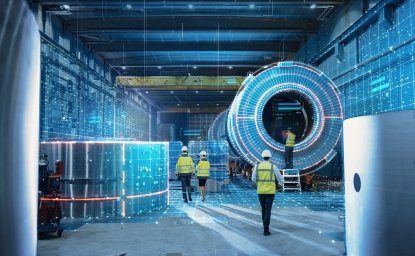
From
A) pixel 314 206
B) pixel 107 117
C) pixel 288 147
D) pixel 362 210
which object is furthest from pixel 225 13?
pixel 362 210

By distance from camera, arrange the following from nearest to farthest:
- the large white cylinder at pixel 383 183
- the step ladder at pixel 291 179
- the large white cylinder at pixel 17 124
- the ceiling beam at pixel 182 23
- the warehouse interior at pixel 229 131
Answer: the large white cylinder at pixel 17 124 → the warehouse interior at pixel 229 131 → the large white cylinder at pixel 383 183 → the step ladder at pixel 291 179 → the ceiling beam at pixel 182 23

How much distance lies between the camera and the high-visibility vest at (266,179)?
23.7 ft

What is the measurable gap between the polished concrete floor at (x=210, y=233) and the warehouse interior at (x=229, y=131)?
5 centimetres

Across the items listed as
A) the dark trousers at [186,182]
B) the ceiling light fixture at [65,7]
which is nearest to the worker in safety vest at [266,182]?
the dark trousers at [186,182]

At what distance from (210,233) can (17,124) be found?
6403mm

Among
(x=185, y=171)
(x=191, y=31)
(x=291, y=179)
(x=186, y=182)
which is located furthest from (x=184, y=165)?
(x=191, y=31)

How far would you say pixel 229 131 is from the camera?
45.4 feet

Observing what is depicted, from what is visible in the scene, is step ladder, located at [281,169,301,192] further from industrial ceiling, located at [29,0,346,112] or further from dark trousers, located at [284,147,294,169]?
industrial ceiling, located at [29,0,346,112]

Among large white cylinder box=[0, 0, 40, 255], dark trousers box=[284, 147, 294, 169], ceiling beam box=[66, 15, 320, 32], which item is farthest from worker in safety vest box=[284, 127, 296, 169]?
large white cylinder box=[0, 0, 40, 255]

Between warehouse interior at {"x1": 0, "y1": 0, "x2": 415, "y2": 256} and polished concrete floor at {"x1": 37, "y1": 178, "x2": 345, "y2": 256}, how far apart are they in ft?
0.15

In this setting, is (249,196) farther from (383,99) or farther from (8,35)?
(8,35)

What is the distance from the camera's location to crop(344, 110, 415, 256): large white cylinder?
160 cm

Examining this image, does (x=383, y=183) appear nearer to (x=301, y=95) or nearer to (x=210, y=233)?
(x=210, y=233)

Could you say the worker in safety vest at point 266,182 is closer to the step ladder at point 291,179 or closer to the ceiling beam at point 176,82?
the step ladder at point 291,179
